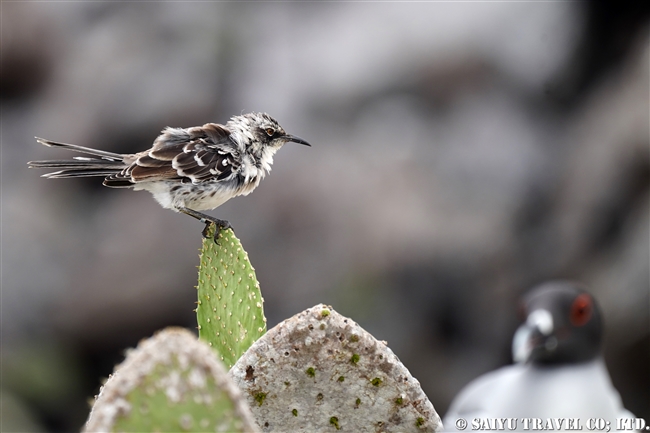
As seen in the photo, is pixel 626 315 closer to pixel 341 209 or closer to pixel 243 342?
pixel 341 209

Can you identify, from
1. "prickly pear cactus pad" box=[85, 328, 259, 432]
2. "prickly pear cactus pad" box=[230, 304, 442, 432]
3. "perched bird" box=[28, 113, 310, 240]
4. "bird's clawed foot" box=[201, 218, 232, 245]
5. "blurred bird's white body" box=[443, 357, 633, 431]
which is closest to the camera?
"prickly pear cactus pad" box=[85, 328, 259, 432]

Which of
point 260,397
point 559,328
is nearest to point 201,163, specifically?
point 260,397

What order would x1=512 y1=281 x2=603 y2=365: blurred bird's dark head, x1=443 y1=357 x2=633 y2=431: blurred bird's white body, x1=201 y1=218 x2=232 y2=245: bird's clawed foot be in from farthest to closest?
x1=201 y1=218 x2=232 y2=245: bird's clawed foot < x1=512 y1=281 x2=603 y2=365: blurred bird's dark head < x1=443 y1=357 x2=633 y2=431: blurred bird's white body

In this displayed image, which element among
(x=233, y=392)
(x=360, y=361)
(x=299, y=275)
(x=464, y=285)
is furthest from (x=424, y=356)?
(x=233, y=392)

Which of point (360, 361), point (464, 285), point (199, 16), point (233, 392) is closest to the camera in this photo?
point (233, 392)

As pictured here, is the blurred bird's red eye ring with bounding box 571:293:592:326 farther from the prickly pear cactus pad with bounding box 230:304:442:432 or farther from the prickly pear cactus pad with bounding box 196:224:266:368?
the prickly pear cactus pad with bounding box 196:224:266:368

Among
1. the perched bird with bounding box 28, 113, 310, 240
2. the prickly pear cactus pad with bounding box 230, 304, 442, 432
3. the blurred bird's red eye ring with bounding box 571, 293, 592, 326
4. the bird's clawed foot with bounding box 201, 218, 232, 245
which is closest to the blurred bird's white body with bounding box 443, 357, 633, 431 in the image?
the blurred bird's red eye ring with bounding box 571, 293, 592, 326

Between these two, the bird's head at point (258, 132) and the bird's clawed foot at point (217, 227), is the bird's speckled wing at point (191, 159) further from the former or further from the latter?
the bird's clawed foot at point (217, 227)
